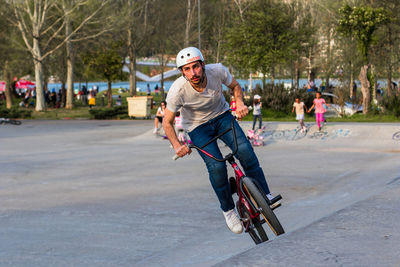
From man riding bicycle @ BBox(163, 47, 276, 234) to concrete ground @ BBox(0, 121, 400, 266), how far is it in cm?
89

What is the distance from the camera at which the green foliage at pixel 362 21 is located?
2827 centimetres

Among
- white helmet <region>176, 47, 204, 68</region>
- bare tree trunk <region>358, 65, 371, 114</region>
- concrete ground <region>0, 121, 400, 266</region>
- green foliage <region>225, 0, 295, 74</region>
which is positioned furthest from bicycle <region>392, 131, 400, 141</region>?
green foliage <region>225, 0, 295, 74</region>

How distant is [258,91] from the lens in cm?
3144

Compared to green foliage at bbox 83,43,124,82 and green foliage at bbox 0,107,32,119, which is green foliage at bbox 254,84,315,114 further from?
green foliage at bbox 83,43,124,82

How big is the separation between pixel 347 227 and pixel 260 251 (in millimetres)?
1168

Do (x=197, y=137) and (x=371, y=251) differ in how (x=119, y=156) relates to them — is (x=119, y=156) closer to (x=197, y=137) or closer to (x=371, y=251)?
(x=197, y=137)

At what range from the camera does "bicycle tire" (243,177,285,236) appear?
5.18 meters

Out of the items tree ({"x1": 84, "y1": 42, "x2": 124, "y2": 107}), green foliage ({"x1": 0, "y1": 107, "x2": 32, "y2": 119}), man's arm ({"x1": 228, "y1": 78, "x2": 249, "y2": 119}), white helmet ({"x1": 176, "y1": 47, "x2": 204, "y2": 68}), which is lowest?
green foliage ({"x1": 0, "y1": 107, "x2": 32, "y2": 119})

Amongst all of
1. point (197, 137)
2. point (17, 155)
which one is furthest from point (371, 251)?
point (17, 155)

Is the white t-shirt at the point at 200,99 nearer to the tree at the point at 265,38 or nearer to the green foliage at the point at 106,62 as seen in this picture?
the tree at the point at 265,38

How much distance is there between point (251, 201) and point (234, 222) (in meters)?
0.38

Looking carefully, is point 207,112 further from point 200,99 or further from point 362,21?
point 362,21

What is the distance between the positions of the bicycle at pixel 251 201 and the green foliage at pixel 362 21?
80.2ft

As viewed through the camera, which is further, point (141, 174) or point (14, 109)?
point (14, 109)
